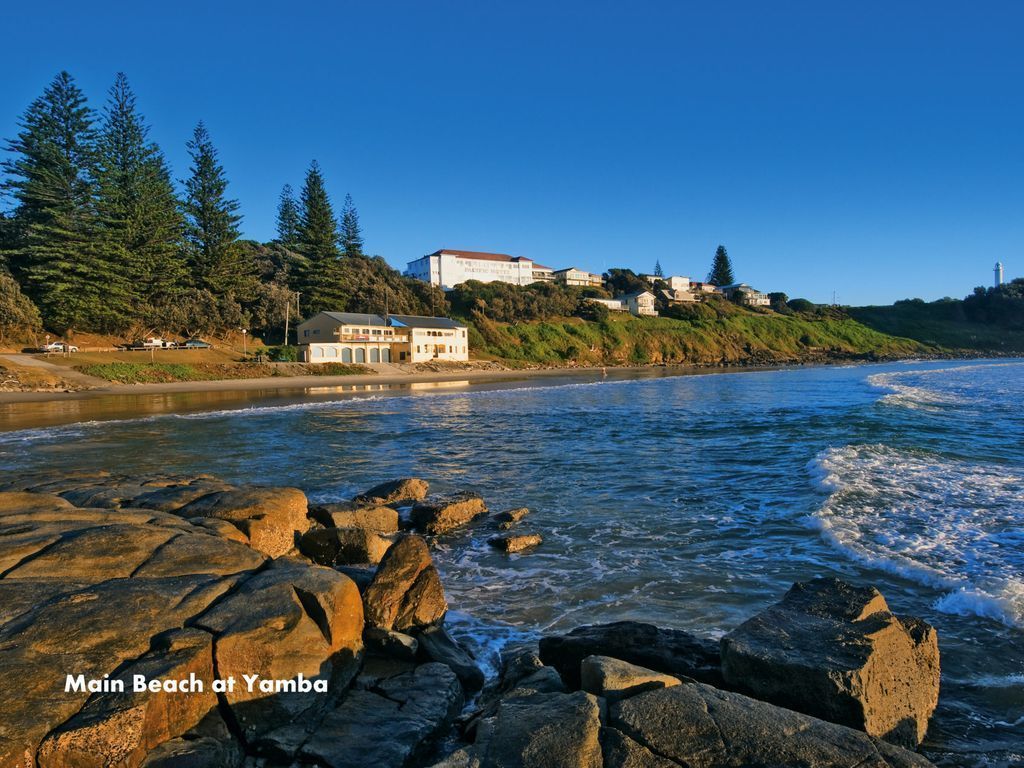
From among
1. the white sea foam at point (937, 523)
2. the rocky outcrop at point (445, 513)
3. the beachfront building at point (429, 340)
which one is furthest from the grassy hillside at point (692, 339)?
the rocky outcrop at point (445, 513)

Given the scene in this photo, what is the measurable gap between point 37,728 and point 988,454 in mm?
20017

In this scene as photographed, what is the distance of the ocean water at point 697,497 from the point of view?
20.9 ft

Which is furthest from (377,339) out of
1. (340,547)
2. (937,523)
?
(937,523)

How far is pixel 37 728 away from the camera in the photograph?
3.27 metres

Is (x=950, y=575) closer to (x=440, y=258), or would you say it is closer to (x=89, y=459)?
(x=89, y=459)

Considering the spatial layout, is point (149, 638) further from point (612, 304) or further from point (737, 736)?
point (612, 304)

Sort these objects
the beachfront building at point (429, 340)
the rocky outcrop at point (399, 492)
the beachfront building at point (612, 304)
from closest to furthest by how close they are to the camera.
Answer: the rocky outcrop at point (399, 492)
the beachfront building at point (429, 340)
the beachfront building at point (612, 304)

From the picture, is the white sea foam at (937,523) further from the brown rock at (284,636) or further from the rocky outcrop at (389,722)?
the brown rock at (284,636)

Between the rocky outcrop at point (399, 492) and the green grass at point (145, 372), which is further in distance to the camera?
the green grass at point (145, 372)

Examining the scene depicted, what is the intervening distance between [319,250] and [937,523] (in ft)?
259

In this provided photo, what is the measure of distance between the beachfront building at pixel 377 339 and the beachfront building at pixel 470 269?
41908 millimetres

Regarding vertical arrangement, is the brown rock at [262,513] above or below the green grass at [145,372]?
below

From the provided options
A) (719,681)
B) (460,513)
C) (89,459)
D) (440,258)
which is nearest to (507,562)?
(460,513)

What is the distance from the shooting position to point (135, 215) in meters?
57.7
